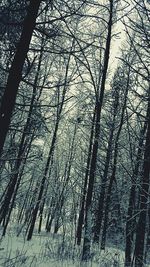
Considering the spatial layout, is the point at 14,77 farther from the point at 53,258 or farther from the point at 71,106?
the point at 71,106

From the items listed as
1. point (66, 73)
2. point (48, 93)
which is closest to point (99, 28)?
point (48, 93)

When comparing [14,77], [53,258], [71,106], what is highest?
[71,106]

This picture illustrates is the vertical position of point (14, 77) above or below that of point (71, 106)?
below

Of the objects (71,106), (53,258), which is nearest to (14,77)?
(53,258)

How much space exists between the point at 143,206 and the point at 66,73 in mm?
10540

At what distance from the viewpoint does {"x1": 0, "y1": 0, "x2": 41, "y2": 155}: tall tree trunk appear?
378 centimetres

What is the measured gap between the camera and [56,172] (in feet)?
23.9

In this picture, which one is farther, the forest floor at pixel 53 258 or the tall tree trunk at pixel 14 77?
the forest floor at pixel 53 258

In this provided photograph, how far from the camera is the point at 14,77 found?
392 cm

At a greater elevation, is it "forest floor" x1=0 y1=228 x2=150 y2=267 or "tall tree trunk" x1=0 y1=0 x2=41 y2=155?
"tall tree trunk" x1=0 y1=0 x2=41 y2=155

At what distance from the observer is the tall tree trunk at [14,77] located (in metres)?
3.78

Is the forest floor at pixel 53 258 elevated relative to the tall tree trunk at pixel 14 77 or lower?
lower

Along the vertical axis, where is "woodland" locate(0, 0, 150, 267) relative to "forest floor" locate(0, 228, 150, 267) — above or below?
above

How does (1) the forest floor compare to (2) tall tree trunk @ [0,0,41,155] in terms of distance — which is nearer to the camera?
(2) tall tree trunk @ [0,0,41,155]
